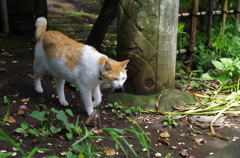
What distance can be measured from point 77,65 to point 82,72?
4.2 inches

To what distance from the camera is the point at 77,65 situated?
10.7ft

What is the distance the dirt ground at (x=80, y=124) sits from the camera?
104 inches

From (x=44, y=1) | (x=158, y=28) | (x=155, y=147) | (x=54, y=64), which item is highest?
(x=44, y=1)

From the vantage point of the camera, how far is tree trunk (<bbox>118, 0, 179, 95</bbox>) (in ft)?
11.9

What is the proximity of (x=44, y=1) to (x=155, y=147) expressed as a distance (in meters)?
3.96

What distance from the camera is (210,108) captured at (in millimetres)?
3668

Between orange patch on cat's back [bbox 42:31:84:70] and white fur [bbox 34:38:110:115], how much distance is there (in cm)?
5

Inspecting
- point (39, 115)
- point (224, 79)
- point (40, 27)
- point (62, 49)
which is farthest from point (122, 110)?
point (224, 79)

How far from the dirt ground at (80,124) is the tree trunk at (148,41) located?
0.47 metres

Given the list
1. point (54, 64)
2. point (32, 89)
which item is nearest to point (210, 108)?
point (54, 64)

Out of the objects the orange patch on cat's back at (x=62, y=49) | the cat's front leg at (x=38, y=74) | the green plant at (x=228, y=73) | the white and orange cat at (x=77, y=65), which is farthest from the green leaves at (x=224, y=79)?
the cat's front leg at (x=38, y=74)

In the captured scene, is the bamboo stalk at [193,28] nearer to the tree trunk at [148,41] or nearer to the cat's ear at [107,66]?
the tree trunk at [148,41]

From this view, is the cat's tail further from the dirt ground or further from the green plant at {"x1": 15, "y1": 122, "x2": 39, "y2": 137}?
the green plant at {"x1": 15, "y1": 122, "x2": 39, "y2": 137}

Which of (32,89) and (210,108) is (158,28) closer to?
(210,108)
